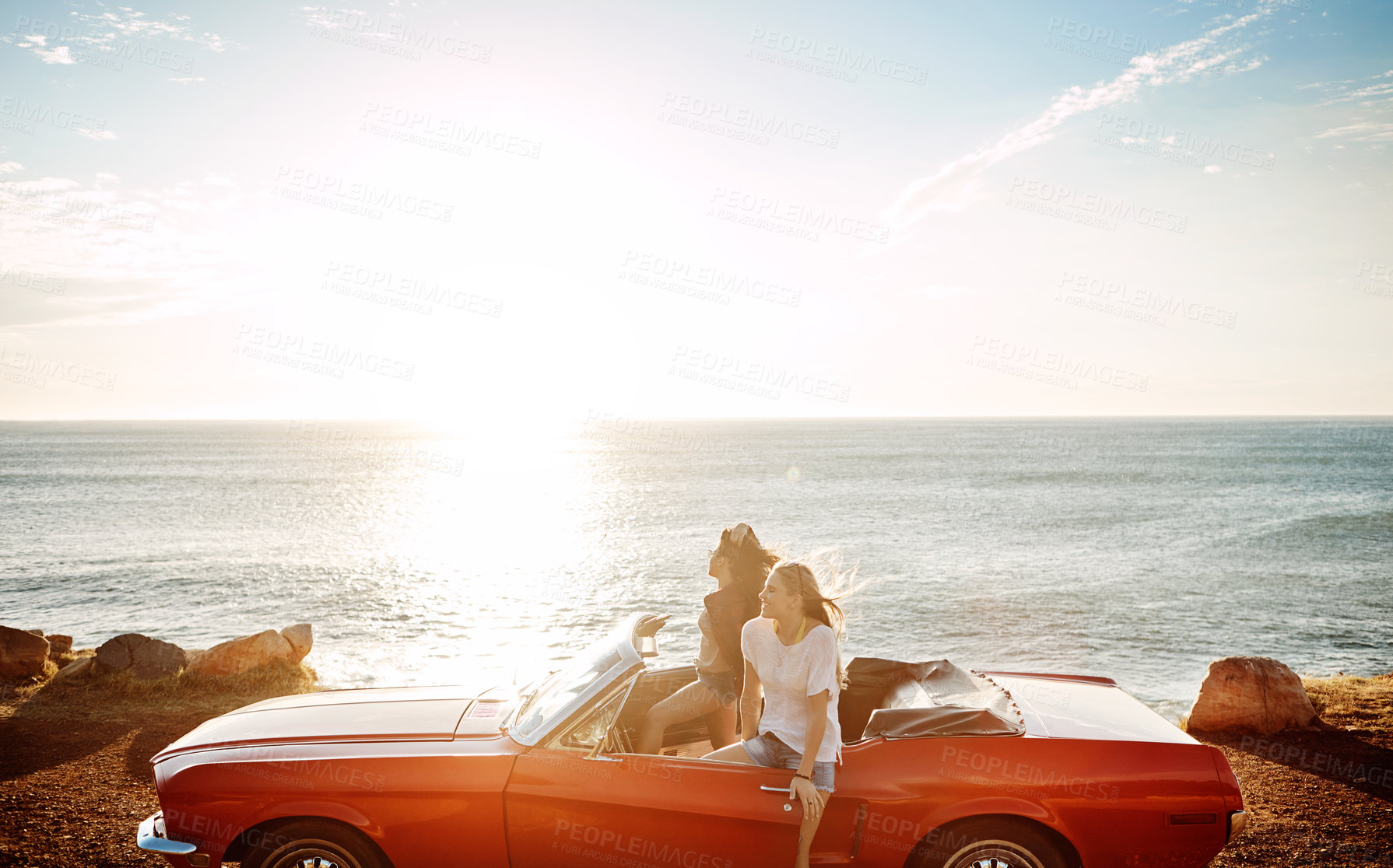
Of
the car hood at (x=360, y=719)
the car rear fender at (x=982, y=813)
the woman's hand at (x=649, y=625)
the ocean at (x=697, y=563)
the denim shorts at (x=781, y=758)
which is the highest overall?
the woman's hand at (x=649, y=625)

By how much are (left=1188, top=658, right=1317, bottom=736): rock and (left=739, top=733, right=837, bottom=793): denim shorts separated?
6380 mm

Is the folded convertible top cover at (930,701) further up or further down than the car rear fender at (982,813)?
further up

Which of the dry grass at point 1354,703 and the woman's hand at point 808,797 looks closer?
the woman's hand at point 808,797

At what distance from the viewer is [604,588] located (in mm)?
25844

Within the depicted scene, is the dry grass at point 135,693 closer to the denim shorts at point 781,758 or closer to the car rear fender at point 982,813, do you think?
the denim shorts at point 781,758

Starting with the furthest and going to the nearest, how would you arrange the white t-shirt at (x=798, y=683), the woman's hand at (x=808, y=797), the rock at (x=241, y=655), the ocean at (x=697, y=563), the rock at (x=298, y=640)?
1. the ocean at (x=697, y=563)
2. the rock at (x=298, y=640)
3. the rock at (x=241, y=655)
4. the white t-shirt at (x=798, y=683)
5. the woman's hand at (x=808, y=797)

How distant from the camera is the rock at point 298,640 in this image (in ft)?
38.5

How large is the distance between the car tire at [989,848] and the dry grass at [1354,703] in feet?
20.8

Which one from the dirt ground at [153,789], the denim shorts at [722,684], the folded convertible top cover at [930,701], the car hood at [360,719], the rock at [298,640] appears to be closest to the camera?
the folded convertible top cover at [930,701]

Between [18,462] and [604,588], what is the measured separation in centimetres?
11155

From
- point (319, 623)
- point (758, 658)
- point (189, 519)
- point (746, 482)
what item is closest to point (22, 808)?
point (758, 658)

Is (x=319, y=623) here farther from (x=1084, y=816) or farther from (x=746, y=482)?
(x=746, y=482)

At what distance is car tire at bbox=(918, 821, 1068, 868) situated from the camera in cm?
365

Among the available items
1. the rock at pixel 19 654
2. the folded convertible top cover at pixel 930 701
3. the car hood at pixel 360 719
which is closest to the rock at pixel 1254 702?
the folded convertible top cover at pixel 930 701
